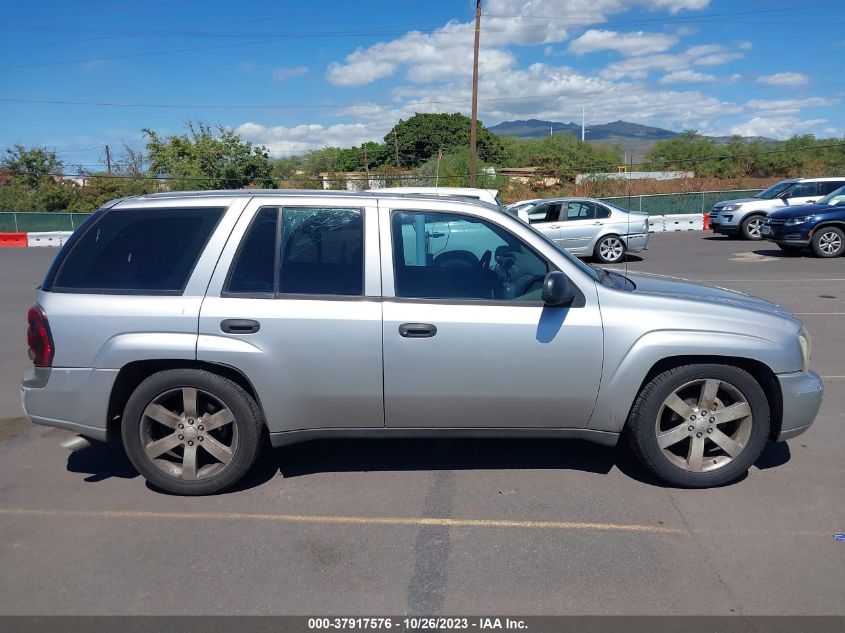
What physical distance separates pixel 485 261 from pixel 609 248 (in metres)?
13.5

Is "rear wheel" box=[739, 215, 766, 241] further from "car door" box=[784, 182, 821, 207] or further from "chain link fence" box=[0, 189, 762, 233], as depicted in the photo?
"chain link fence" box=[0, 189, 762, 233]

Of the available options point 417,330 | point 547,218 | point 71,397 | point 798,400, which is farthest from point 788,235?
point 71,397

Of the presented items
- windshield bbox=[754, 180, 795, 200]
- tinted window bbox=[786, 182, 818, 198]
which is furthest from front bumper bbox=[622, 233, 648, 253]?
→ tinted window bbox=[786, 182, 818, 198]

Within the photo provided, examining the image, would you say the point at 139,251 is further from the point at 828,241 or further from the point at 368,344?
the point at 828,241

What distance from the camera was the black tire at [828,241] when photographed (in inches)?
636

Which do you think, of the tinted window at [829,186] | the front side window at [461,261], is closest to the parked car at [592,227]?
the tinted window at [829,186]

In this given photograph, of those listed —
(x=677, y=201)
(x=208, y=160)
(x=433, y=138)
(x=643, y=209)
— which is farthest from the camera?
(x=433, y=138)

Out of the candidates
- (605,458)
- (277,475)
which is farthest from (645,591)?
(277,475)

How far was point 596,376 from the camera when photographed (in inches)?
165

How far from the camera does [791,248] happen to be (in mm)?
17016

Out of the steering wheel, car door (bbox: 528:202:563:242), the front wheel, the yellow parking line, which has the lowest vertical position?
the yellow parking line

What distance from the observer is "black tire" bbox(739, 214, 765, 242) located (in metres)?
20.2

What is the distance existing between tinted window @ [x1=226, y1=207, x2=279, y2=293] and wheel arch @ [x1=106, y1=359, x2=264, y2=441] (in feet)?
1.58

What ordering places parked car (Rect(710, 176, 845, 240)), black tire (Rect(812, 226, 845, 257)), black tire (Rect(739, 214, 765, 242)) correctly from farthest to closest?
black tire (Rect(739, 214, 765, 242)) < parked car (Rect(710, 176, 845, 240)) < black tire (Rect(812, 226, 845, 257))
